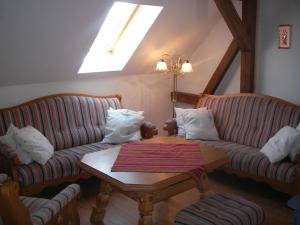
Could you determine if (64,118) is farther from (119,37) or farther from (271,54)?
(271,54)

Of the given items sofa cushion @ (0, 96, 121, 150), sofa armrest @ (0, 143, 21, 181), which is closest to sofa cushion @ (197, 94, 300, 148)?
sofa cushion @ (0, 96, 121, 150)

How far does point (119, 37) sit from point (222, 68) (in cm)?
140

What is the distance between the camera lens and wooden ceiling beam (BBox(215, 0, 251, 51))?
3.87m

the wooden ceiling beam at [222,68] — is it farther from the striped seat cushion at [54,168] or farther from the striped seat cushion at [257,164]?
the striped seat cushion at [54,168]

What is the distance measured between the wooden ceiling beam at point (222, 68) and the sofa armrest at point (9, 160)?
8.88ft

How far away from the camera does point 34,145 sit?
3.19 metres

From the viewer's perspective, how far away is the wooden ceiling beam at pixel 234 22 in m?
3.87

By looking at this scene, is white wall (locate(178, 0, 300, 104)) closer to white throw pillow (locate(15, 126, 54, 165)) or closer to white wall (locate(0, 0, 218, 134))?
white wall (locate(0, 0, 218, 134))

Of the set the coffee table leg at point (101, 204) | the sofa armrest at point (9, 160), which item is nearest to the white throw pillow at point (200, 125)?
the coffee table leg at point (101, 204)

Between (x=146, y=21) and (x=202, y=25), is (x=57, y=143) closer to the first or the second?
(x=146, y=21)

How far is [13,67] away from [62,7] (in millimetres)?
888

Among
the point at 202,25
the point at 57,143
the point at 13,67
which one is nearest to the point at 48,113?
the point at 57,143

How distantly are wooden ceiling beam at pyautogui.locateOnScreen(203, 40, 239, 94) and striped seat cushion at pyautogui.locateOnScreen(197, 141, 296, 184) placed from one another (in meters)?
1.19

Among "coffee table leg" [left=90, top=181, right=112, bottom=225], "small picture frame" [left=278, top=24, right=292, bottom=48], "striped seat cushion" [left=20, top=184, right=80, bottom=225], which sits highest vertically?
"small picture frame" [left=278, top=24, right=292, bottom=48]
